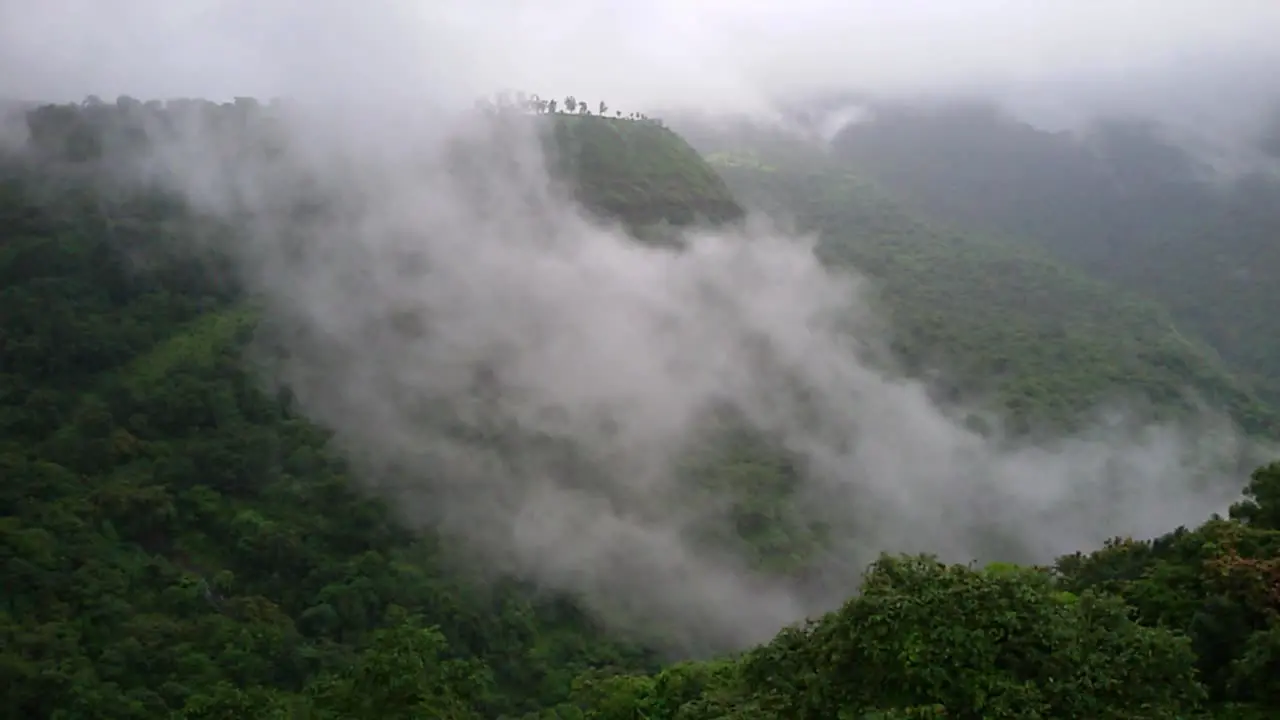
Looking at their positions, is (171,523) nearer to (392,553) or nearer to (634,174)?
(392,553)

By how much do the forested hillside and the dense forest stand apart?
8.31 metres

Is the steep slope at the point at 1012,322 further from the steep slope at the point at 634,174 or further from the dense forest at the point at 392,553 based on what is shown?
the steep slope at the point at 634,174

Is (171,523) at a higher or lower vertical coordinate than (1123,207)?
lower

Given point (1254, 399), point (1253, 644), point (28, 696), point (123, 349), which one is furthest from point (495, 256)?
point (1253, 644)

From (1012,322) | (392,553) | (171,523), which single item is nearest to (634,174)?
(1012,322)

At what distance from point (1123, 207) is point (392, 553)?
4418 inches

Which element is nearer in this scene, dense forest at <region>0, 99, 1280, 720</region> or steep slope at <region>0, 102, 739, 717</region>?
dense forest at <region>0, 99, 1280, 720</region>

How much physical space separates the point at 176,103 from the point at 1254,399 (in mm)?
92682

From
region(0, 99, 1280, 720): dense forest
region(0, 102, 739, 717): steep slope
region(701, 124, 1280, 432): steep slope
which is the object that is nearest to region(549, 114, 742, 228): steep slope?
region(0, 99, 1280, 720): dense forest

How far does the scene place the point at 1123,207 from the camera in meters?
128

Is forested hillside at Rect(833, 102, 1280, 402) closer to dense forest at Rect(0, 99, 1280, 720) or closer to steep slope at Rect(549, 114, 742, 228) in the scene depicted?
dense forest at Rect(0, 99, 1280, 720)

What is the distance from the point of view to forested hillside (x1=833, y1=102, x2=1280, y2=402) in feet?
332

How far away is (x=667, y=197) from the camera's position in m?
91.9

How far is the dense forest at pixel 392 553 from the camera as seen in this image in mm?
15000
